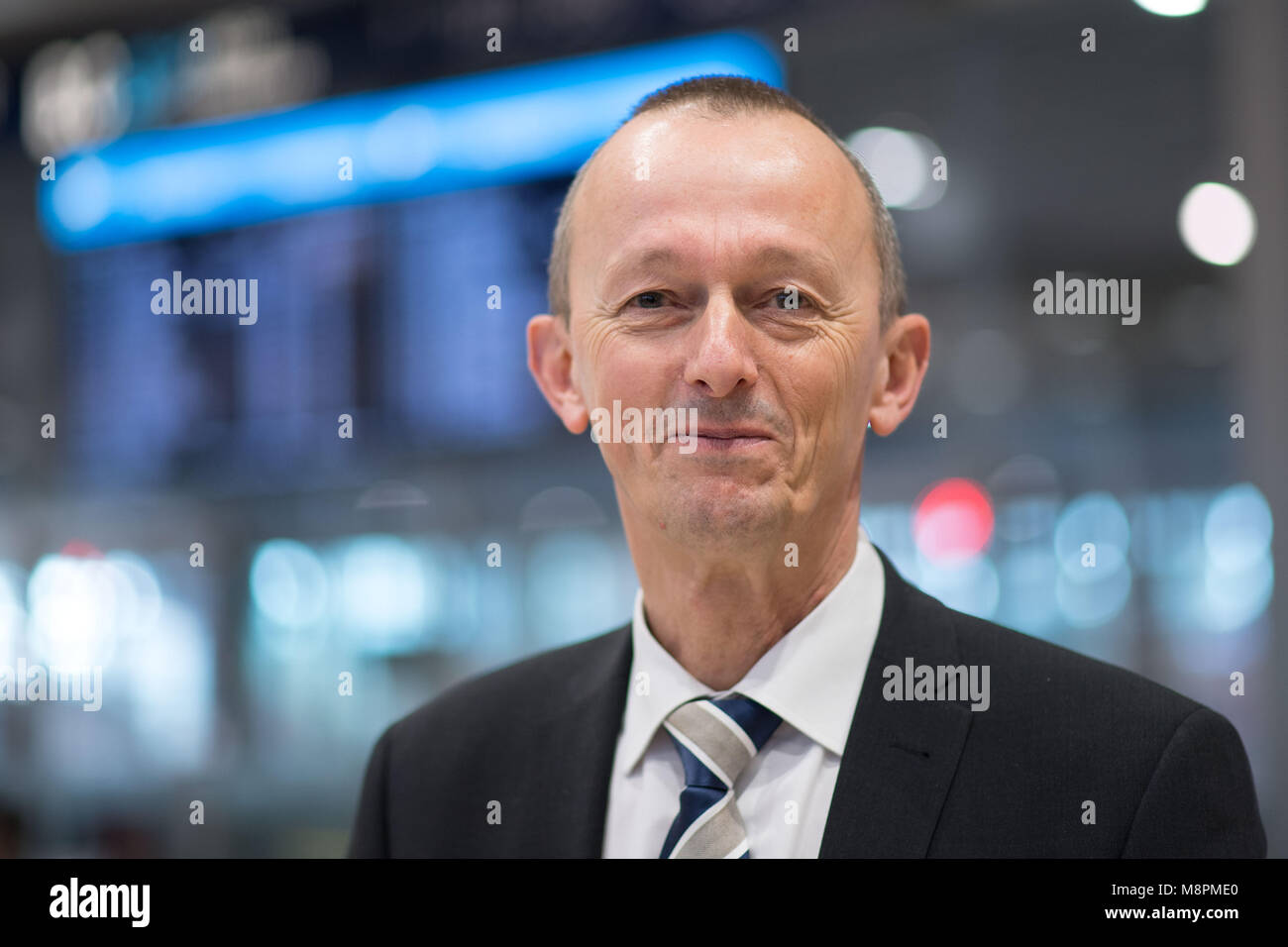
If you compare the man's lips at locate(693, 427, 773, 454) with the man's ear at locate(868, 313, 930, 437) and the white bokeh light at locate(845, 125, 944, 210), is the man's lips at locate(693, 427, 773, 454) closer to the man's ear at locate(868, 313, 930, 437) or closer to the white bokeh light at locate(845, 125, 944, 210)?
the man's ear at locate(868, 313, 930, 437)

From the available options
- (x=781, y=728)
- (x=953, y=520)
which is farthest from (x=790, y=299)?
(x=953, y=520)

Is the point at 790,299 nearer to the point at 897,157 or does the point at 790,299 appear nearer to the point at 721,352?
the point at 721,352

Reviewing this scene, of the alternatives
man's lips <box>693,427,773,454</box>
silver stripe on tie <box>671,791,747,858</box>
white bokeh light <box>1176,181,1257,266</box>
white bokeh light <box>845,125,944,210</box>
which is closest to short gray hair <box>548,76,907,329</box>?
man's lips <box>693,427,773,454</box>

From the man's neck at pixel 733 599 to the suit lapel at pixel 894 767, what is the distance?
0.10 metres

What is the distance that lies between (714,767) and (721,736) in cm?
3

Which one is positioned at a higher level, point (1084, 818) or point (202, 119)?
point (202, 119)

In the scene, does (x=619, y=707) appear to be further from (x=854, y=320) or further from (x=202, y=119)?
(x=202, y=119)

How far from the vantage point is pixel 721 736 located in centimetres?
123

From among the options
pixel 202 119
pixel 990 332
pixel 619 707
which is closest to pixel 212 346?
pixel 202 119

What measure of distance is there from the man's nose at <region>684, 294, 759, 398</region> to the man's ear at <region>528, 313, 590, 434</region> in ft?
0.66

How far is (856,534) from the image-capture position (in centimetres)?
132

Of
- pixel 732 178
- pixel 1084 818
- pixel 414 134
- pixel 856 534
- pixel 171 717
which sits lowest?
pixel 171 717
